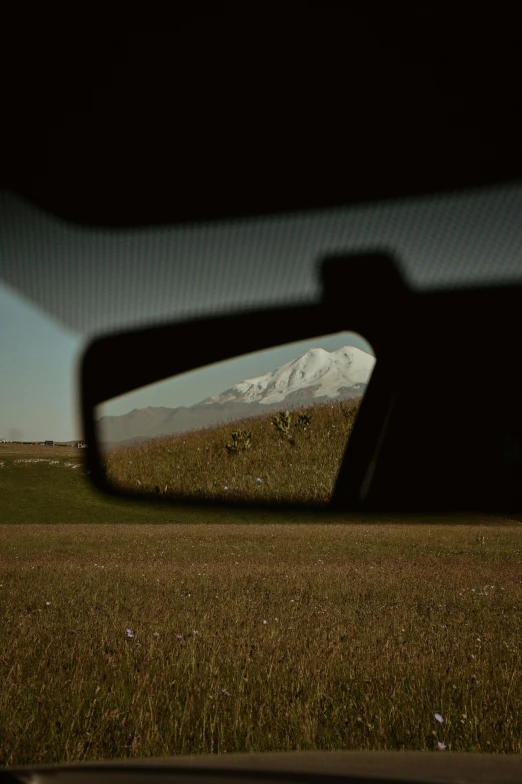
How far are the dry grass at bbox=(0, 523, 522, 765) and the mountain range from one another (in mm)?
2441

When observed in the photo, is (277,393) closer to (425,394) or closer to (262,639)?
(425,394)

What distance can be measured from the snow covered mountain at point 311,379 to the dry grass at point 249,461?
6cm

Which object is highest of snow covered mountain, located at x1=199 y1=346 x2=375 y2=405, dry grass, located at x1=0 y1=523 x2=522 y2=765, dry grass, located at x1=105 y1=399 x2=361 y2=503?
snow covered mountain, located at x1=199 y1=346 x2=375 y2=405

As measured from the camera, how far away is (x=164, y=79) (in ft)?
12.4

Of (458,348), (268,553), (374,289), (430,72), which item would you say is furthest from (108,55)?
(268,553)

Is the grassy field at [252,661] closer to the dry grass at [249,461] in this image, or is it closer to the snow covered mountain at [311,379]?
the dry grass at [249,461]

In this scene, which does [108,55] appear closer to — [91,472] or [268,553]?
[91,472]

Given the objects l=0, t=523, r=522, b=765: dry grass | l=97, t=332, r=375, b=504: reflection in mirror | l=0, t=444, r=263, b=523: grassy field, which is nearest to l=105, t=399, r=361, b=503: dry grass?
l=97, t=332, r=375, b=504: reflection in mirror

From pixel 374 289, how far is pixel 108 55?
2567 mm

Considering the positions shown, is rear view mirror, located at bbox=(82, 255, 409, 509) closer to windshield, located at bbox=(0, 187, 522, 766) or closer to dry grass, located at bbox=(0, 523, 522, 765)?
windshield, located at bbox=(0, 187, 522, 766)

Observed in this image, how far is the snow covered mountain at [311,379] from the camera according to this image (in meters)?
1.96

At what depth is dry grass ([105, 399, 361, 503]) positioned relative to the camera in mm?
2133

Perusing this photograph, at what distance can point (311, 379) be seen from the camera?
201 cm

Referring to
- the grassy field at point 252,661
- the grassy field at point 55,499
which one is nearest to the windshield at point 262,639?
the grassy field at point 252,661
